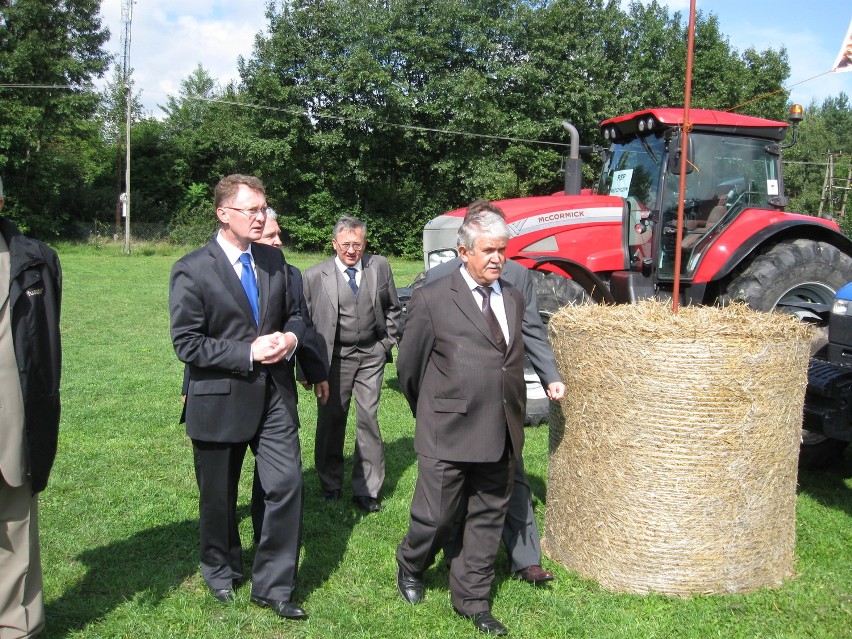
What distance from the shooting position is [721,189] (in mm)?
7695

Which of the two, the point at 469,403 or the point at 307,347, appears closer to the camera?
the point at 469,403

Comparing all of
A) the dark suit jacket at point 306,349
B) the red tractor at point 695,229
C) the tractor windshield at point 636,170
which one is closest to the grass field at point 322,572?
the dark suit jacket at point 306,349

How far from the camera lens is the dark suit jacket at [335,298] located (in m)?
5.40

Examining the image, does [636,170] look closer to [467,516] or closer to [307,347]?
[307,347]

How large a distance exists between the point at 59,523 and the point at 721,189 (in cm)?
644

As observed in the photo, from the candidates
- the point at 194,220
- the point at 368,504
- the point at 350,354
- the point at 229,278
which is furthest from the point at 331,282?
the point at 194,220

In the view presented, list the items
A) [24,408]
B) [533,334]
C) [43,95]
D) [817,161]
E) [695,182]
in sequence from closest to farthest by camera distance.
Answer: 1. [24,408]
2. [533,334]
3. [695,182]
4. [43,95]
5. [817,161]

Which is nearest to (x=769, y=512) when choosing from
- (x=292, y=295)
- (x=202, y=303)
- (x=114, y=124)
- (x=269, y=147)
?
(x=292, y=295)

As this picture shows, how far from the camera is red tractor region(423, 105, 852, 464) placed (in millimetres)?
7285

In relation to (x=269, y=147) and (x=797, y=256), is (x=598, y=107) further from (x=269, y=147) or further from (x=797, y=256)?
(x=797, y=256)

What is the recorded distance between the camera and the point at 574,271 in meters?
7.50

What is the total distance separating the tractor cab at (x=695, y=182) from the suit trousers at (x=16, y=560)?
5967 millimetres

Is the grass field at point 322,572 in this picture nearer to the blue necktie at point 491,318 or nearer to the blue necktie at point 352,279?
the blue necktie at point 491,318

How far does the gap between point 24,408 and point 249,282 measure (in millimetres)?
1133
